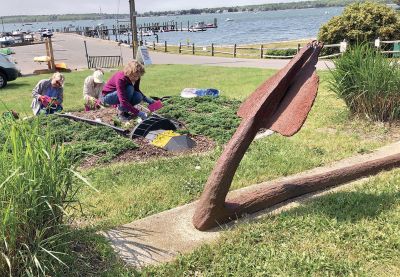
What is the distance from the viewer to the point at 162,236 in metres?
3.76

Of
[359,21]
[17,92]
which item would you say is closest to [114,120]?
[17,92]

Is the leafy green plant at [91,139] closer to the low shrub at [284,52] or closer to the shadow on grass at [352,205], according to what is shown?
the shadow on grass at [352,205]

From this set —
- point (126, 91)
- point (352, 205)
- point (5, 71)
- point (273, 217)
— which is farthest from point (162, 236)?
point (5, 71)

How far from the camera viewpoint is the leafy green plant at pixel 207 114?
7090mm

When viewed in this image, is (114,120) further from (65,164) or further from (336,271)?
(336,271)

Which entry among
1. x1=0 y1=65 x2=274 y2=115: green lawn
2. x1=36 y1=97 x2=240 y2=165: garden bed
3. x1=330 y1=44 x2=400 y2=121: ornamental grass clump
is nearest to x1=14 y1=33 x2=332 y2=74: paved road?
x1=330 y1=44 x2=400 y2=121: ornamental grass clump

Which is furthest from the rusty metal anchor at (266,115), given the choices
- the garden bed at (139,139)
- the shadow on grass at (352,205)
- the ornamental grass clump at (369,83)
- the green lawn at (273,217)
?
the ornamental grass clump at (369,83)

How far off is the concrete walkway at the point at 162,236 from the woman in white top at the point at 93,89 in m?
4.64

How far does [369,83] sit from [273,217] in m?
3.72

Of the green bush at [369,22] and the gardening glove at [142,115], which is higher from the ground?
the green bush at [369,22]

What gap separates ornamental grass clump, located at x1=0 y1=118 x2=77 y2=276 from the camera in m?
2.70

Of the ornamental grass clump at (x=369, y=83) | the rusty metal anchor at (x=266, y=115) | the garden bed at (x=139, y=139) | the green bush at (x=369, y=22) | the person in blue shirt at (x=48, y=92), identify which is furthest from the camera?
the green bush at (x=369, y=22)

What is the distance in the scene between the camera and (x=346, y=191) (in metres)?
4.54

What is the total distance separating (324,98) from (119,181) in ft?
19.7
